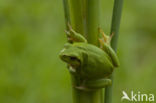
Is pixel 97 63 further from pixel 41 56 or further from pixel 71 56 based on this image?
pixel 41 56

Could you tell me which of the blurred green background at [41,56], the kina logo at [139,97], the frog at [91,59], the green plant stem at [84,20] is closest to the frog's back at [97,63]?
the frog at [91,59]

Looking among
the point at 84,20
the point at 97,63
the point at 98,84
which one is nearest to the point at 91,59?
the point at 97,63

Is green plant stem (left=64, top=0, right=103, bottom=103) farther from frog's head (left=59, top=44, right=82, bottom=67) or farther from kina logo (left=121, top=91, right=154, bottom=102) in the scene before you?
kina logo (left=121, top=91, right=154, bottom=102)

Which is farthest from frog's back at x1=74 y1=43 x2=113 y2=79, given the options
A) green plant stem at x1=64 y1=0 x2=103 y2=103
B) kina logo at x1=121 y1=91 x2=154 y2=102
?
kina logo at x1=121 y1=91 x2=154 y2=102

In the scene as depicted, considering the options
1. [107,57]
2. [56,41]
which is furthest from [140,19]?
[107,57]

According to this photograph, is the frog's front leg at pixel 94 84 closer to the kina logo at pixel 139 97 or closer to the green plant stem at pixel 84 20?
the green plant stem at pixel 84 20
